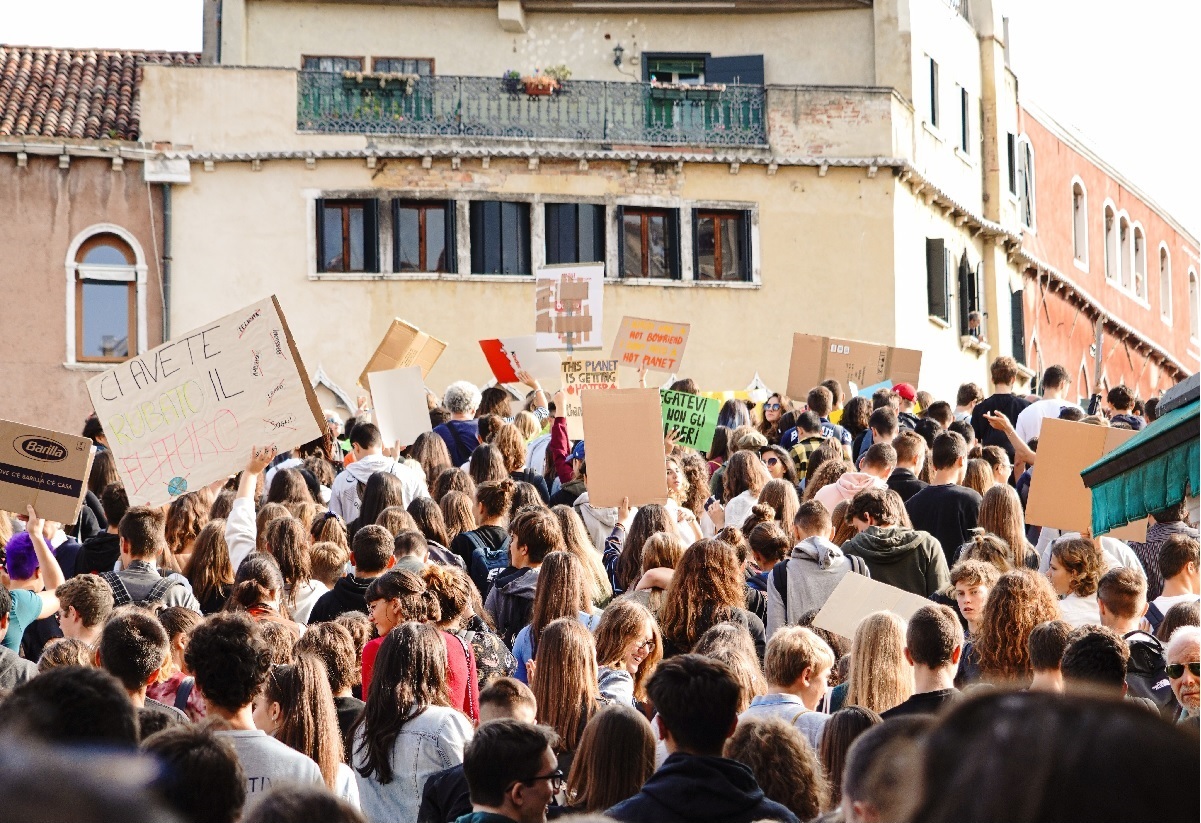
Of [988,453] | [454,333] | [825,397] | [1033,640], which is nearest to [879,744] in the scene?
[1033,640]

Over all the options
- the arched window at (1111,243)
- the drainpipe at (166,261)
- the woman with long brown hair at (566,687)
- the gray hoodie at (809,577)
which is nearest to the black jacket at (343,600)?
the woman with long brown hair at (566,687)

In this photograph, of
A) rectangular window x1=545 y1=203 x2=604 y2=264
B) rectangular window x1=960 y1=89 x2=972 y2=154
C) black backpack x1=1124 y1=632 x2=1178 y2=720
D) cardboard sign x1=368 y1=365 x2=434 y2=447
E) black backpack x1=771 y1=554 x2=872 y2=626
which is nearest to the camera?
black backpack x1=1124 y1=632 x2=1178 y2=720

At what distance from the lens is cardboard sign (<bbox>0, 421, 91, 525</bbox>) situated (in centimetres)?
909

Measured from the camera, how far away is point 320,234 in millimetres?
28609

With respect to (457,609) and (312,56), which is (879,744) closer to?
(457,609)

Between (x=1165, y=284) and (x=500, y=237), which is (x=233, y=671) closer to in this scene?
(x=500, y=237)

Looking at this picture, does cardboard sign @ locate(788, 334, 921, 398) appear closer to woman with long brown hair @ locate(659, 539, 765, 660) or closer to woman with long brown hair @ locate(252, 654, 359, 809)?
woman with long brown hair @ locate(659, 539, 765, 660)

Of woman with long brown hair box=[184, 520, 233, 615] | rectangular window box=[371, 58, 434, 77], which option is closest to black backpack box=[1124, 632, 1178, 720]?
woman with long brown hair box=[184, 520, 233, 615]

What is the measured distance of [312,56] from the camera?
31.0 meters

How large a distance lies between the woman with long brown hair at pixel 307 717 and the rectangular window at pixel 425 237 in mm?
23396

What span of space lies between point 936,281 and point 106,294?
47.9 feet

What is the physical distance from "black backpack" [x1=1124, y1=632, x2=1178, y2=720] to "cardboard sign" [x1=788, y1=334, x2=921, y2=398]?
12.6m

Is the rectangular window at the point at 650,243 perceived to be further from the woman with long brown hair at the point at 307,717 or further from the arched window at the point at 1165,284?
the woman with long brown hair at the point at 307,717

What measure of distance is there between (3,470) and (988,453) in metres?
6.14
